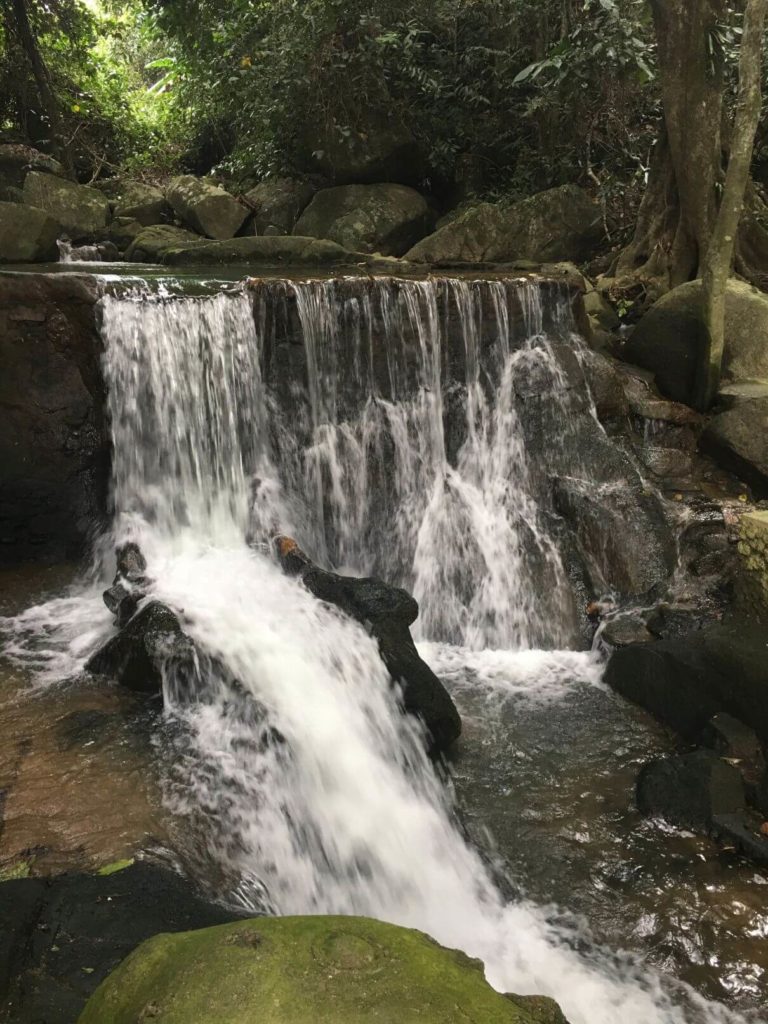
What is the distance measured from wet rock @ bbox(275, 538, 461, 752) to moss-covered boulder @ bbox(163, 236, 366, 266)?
21.1 feet

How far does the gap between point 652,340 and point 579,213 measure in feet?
12.6

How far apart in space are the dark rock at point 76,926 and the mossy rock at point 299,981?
1.78 feet

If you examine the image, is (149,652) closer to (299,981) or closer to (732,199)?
(299,981)

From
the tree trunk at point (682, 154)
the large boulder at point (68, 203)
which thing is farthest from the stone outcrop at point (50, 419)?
the tree trunk at point (682, 154)

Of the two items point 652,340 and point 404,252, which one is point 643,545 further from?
point 404,252

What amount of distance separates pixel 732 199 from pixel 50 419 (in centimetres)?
724

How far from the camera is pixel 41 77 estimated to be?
12.9 metres

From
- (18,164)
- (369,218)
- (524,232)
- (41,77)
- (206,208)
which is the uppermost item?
(41,77)

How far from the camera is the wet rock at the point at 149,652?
4461 millimetres

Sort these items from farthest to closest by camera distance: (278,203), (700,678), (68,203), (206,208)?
(278,203) < (206,208) < (68,203) < (700,678)

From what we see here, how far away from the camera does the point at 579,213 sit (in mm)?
11164

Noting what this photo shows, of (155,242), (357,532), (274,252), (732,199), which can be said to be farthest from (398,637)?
(155,242)

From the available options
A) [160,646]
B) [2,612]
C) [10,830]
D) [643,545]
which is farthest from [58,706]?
[643,545]

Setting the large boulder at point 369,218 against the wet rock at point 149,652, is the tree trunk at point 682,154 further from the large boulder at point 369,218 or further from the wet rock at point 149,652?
the wet rock at point 149,652
